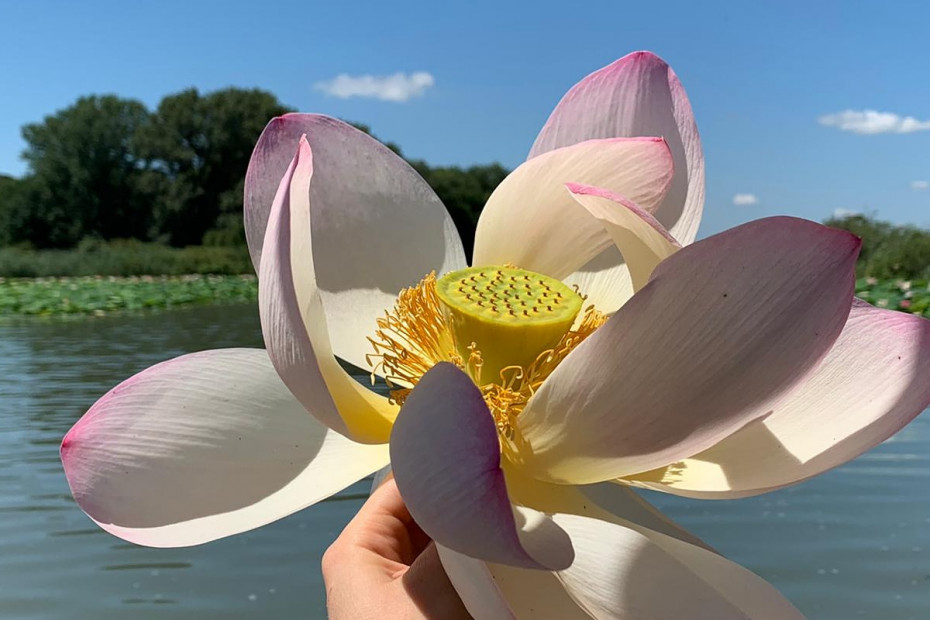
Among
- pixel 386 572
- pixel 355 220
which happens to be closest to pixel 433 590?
pixel 386 572

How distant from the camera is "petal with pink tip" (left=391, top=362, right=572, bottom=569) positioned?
1.24 ft

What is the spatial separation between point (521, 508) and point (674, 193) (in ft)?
0.90

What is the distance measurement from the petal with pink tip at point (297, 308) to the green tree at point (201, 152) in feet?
68.9

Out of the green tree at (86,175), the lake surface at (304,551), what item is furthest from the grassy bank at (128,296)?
the green tree at (86,175)

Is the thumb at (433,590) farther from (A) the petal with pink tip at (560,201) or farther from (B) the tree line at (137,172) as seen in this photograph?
(B) the tree line at (137,172)

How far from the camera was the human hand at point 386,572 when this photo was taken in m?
0.56

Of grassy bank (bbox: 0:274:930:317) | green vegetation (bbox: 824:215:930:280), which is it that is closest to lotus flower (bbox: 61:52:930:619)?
grassy bank (bbox: 0:274:930:317)

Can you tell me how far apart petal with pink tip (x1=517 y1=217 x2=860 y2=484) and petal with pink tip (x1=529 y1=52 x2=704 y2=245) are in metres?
0.20

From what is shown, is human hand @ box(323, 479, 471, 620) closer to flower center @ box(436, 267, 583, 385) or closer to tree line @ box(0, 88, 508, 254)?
flower center @ box(436, 267, 583, 385)

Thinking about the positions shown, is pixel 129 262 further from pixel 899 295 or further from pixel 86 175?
pixel 899 295

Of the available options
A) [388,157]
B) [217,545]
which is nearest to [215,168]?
[217,545]

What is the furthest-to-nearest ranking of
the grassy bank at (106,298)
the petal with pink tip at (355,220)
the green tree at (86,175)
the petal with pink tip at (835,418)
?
1. the green tree at (86,175)
2. the grassy bank at (106,298)
3. the petal with pink tip at (355,220)
4. the petal with pink tip at (835,418)

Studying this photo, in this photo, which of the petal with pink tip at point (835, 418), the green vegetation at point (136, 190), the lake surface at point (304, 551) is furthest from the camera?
the green vegetation at point (136, 190)

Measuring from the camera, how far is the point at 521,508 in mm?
480
